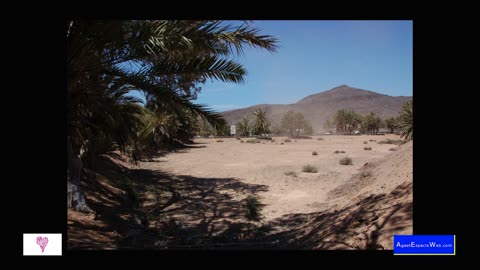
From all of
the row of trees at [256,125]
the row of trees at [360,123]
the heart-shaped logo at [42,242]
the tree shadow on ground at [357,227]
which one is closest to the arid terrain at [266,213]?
the tree shadow on ground at [357,227]

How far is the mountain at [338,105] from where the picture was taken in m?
103

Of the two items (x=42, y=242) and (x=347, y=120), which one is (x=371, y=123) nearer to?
(x=347, y=120)

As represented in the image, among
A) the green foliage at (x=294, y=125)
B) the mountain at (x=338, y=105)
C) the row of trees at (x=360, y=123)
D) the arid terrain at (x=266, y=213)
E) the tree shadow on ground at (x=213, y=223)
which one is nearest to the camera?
the tree shadow on ground at (x=213, y=223)

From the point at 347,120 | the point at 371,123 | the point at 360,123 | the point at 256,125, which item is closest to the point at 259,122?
the point at 256,125

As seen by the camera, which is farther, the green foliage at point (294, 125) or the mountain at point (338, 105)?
the mountain at point (338, 105)

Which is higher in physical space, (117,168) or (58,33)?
(58,33)

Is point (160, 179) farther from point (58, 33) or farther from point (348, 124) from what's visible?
point (348, 124)

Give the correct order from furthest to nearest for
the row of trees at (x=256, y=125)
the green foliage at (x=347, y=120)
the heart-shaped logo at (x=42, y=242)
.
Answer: the green foliage at (x=347, y=120), the row of trees at (x=256, y=125), the heart-shaped logo at (x=42, y=242)

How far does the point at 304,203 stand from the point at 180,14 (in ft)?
19.3

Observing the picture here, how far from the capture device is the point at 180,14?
109 inches


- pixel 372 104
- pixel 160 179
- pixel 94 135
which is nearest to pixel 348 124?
pixel 372 104

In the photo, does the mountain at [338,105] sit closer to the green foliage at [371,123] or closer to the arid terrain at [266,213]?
the green foliage at [371,123]

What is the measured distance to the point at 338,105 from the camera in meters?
114

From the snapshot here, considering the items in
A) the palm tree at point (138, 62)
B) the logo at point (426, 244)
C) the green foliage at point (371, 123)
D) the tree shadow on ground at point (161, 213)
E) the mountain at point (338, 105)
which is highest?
the mountain at point (338, 105)
